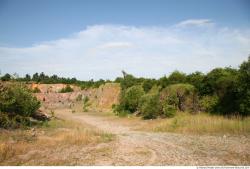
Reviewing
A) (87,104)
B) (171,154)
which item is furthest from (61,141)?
(87,104)

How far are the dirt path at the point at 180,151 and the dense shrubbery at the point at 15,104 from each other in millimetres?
8070

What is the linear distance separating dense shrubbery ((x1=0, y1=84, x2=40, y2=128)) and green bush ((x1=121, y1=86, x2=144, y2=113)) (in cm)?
1497

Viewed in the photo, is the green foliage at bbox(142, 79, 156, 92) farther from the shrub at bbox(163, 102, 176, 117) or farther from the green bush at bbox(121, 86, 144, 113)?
the shrub at bbox(163, 102, 176, 117)

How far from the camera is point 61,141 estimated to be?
47.0 feet

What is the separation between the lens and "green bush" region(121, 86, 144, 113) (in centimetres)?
3519

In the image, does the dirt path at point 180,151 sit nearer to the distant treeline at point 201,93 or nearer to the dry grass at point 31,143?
the dry grass at point 31,143

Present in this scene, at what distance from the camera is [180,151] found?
12133 mm

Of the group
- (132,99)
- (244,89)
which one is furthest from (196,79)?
(132,99)

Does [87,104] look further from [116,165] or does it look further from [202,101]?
[116,165]

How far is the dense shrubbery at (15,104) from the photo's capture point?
736 inches

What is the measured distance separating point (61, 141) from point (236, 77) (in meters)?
13.6

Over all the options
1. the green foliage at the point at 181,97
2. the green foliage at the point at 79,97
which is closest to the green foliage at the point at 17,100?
the green foliage at the point at 181,97

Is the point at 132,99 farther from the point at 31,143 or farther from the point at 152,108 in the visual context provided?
the point at 31,143

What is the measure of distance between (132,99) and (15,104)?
17330mm
